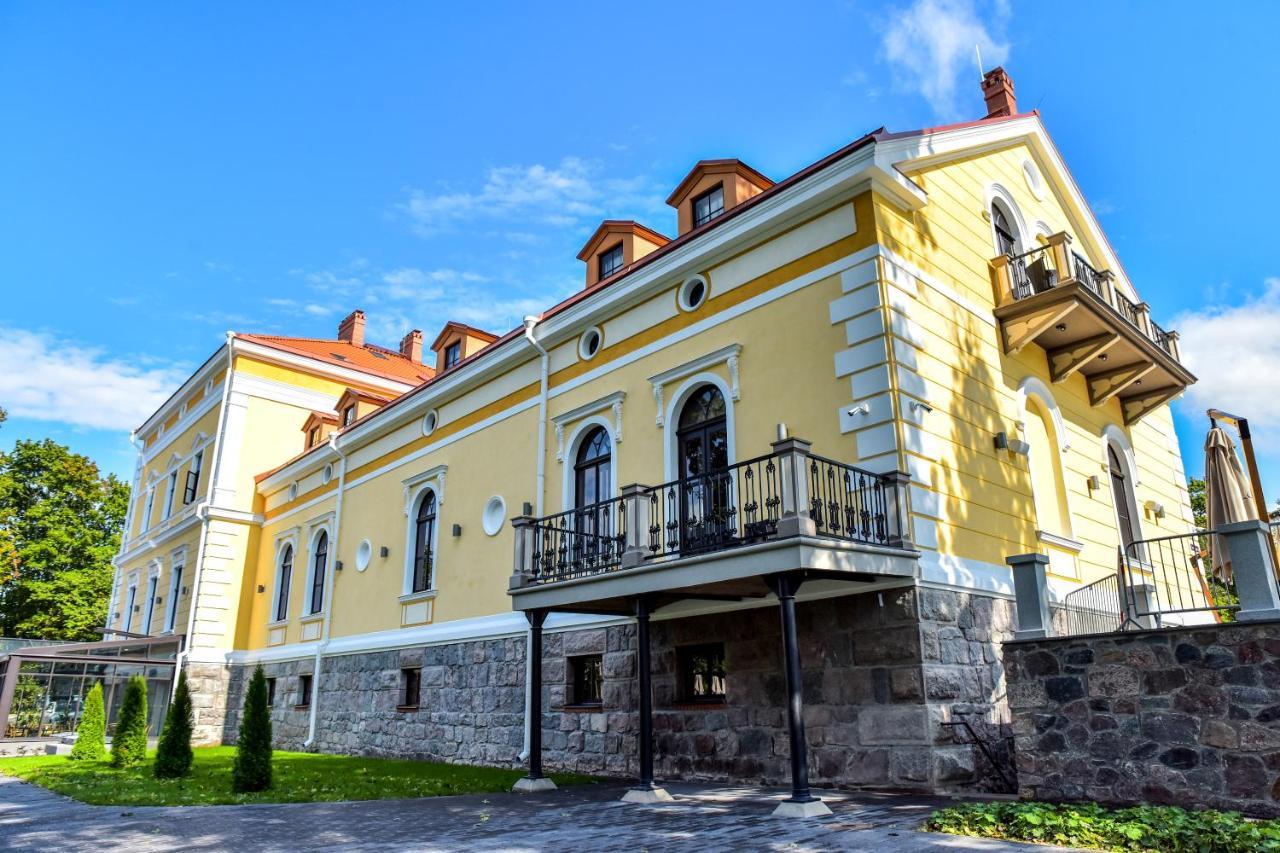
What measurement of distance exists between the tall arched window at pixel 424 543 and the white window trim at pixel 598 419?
4406 millimetres

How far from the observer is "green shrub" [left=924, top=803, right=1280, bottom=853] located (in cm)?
556

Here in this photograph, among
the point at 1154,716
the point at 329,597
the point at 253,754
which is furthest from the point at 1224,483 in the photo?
the point at 329,597

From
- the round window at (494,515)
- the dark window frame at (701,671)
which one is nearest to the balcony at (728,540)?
the dark window frame at (701,671)

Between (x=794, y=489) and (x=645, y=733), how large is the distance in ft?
11.0

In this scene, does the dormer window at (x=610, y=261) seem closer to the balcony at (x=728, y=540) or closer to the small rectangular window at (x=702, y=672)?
the balcony at (x=728, y=540)

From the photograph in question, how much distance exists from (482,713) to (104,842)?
7.42 metres

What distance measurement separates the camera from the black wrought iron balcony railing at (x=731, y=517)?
27.2 ft

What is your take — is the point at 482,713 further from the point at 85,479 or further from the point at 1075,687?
the point at 85,479

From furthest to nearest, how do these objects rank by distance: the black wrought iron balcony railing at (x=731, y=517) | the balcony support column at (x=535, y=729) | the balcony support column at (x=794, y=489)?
the balcony support column at (x=535, y=729), the black wrought iron balcony railing at (x=731, y=517), the balcony support column at (x=794, y=489)

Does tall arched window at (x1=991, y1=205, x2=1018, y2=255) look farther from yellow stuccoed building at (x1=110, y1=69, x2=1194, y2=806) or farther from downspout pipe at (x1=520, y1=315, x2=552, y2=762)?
downspout pipe at (x1=520, y1=315, x2=552, y2=762)

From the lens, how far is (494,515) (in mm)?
15109

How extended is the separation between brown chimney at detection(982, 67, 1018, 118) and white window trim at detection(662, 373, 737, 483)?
8.06 m

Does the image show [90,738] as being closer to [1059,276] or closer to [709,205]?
[709,205]

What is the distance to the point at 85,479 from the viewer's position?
3631 cm
